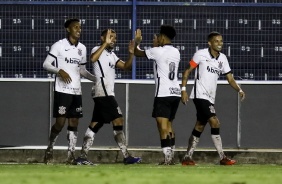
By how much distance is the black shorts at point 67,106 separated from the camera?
59.0ft

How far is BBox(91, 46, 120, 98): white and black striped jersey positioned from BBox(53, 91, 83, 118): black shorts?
1.08ft

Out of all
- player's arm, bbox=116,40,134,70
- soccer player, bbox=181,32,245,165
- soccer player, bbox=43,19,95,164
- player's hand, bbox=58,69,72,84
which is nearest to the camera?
player's hand, bbox=58,69,72,84

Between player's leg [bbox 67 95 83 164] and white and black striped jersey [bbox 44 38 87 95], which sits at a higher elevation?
white and black striped jersey [bbox 44 38 87 95]

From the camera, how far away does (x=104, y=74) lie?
18.3 metres

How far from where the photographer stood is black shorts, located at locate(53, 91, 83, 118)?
17969 mm

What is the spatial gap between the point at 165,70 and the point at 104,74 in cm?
86

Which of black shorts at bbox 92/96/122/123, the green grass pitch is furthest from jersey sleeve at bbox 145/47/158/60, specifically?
the green grass pitch

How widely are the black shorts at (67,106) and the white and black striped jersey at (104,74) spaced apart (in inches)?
13.0

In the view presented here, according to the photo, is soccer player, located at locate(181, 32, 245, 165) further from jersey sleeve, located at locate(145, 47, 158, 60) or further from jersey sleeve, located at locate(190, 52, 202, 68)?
jersey sleeve, located at locate(145, 47, 158, 60)

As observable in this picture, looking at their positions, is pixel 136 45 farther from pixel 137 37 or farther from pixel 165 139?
pixel 165 139

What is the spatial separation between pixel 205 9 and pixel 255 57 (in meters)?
1.22

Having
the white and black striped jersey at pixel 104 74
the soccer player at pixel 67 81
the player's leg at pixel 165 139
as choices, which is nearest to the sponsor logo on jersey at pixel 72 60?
the soccer player at pixel 67 81

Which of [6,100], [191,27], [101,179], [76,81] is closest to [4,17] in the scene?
[6,100]

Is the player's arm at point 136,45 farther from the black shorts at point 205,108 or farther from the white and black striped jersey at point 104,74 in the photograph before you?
the black shorts at point 205,108
